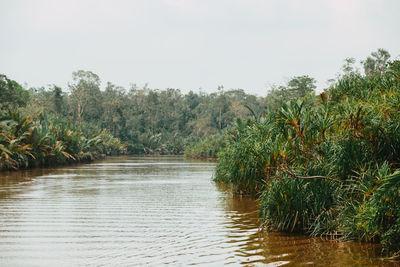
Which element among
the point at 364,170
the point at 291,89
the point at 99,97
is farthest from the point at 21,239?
the point at 99,97

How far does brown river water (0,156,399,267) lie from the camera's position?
6.02m

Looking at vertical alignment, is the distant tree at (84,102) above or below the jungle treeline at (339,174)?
above

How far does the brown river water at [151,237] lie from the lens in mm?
6016

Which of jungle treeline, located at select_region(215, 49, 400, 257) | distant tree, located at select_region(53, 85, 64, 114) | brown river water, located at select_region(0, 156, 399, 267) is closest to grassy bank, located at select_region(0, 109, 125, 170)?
brown river water, located at select_region(0, 156, 399, 267)

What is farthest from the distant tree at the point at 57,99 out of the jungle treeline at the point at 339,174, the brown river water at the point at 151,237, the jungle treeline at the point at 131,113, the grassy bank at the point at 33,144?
the jungle treeline at the point at 339,174

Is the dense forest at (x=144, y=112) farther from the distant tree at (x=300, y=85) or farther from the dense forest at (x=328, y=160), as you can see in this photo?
the dense forest at (x=328, y=160)

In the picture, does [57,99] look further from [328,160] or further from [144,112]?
[328,160]

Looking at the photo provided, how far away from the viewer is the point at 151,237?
751 cm

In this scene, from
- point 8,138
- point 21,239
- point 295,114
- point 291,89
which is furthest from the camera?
point 291,89

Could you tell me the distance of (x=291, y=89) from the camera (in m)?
44.7

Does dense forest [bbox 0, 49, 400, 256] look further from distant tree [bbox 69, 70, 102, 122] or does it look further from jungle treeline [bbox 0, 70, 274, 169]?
distant tree [bbox 69, 70, 102, 122]

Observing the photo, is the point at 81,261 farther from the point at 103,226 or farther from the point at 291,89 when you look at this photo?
the point at 291,89

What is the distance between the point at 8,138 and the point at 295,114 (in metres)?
15.8

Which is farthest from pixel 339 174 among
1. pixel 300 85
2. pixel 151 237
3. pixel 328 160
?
pixel 300 85
